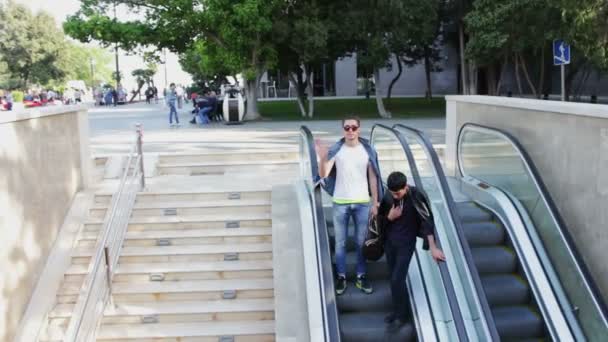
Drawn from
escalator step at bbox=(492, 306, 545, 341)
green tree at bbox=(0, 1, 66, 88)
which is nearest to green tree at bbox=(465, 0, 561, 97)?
escalator step at bbox=(492, 306, 545, 341)

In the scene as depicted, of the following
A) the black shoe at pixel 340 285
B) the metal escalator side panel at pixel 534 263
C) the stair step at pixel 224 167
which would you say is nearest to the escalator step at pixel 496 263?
the metal escalator side panel at pixel 534 263

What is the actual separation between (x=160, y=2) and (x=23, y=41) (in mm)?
45331

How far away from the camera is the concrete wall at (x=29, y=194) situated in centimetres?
677

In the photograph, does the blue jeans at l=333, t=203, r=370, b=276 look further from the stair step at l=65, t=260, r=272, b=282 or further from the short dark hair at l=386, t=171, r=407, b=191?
the stair step at l=65, t=260, r=272, b=282

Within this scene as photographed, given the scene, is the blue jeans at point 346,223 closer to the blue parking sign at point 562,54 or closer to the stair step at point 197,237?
the stair step at point 197,237

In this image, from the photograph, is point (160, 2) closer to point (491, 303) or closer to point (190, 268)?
point (190, 268)

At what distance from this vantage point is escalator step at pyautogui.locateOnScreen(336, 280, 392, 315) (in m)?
6.16

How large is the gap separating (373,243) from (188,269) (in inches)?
124

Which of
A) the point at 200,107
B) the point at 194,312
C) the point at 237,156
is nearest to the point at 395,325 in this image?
the point at 194,312

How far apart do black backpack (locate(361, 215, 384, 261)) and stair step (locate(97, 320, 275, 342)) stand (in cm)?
185

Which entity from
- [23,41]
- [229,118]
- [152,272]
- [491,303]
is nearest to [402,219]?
[491,303]

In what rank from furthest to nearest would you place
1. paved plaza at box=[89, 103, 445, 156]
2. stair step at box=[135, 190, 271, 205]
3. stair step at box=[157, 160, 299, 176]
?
1. paved plaza at box=[89, 103, 445, 156]
2. stair step at box=[157, 160, 299, 176]
3. stair step at box=[135, 190, 271, 205]

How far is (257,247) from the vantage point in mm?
8172

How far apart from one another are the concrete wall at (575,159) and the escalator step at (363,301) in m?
2.18
